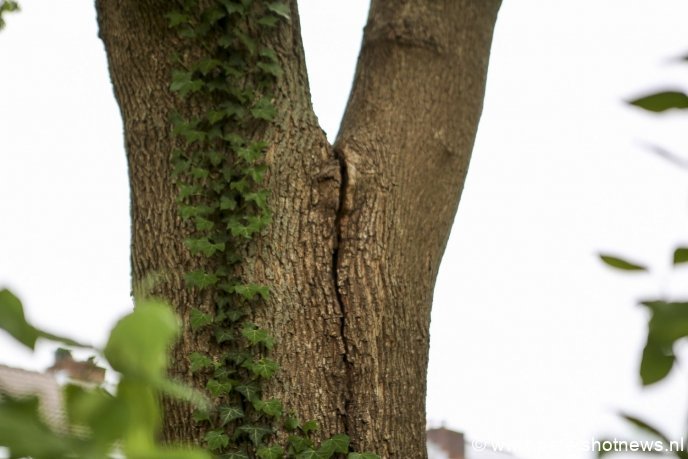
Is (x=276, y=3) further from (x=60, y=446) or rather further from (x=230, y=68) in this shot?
(x=60, y=446)

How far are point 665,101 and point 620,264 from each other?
0.08m

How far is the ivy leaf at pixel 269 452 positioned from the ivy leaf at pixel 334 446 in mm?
143

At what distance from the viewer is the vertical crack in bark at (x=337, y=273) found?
294 centimetres

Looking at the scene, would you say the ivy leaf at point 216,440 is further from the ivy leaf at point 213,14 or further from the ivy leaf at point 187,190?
the ivy leaf at point 213,14

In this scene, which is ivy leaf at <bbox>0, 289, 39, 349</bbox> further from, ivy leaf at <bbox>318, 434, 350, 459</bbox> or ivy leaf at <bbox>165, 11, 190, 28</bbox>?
ivy leaf at <bbox>165, 11, 190, 28</bbox>

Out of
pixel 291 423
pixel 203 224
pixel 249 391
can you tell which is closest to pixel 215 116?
pixel 203 224

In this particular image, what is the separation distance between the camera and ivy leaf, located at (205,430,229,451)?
2.76m

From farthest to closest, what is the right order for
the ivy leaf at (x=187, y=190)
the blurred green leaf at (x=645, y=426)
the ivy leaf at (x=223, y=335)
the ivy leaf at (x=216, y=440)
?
the ivy leaf at (x=187, y=190), the ivy leaf at (x=223, y=335), the ivy leaf at (x=216, y=440), the blurred green leaf at (x=645, y=426)

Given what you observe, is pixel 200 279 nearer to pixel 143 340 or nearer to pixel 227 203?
pixel 227 203

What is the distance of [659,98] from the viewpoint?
0.38 metres

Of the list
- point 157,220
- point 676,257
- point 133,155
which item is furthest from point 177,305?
point 676,257

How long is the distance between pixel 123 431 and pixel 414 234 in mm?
3064

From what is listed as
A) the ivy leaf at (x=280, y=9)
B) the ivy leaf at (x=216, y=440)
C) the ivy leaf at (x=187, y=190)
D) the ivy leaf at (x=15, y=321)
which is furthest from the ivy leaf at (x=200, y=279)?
the ivy leaf at (x=15, y=321)

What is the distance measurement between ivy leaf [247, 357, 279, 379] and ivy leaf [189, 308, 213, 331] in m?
0.20
